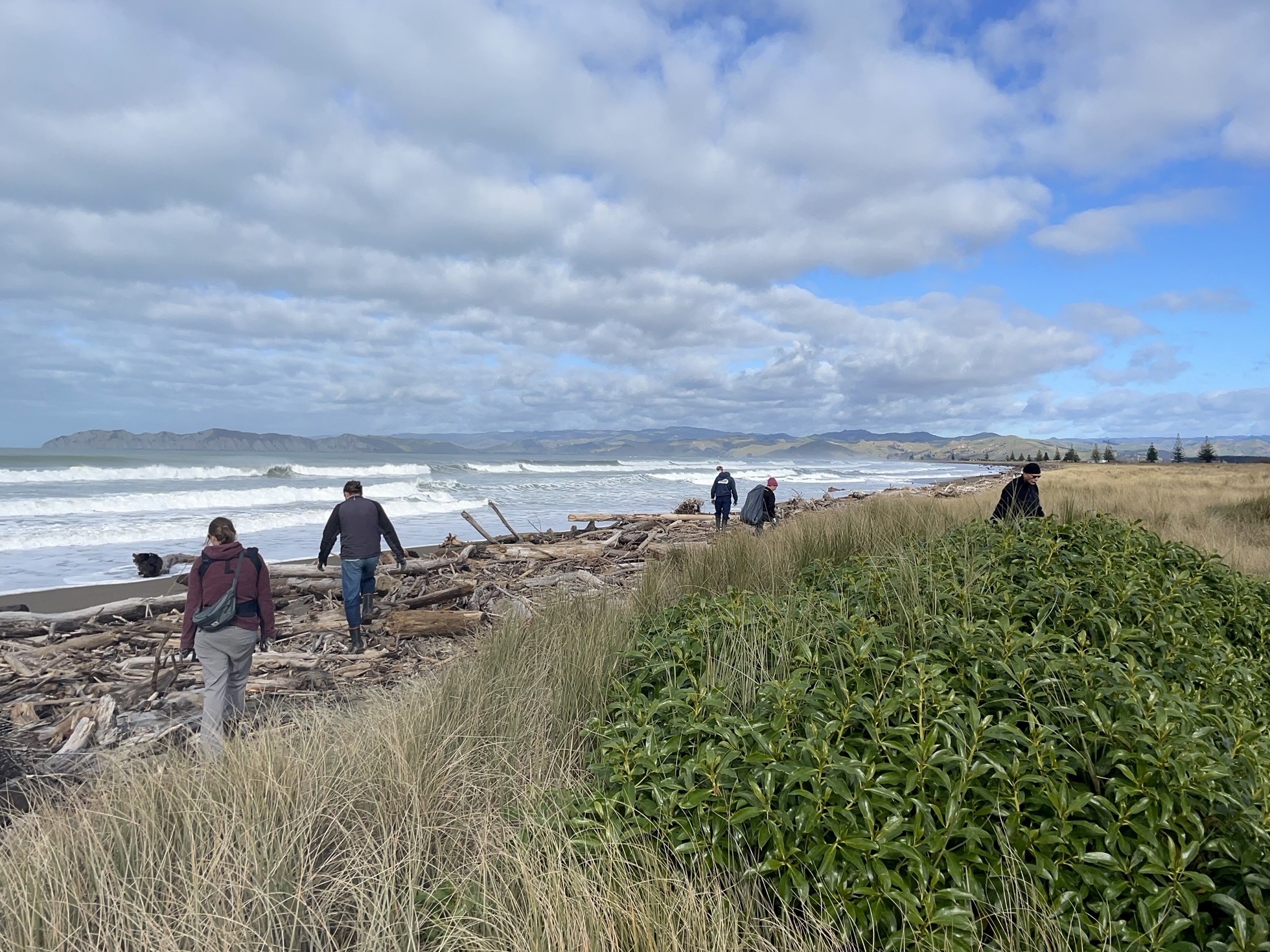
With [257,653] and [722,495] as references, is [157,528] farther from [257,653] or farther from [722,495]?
[722,495]

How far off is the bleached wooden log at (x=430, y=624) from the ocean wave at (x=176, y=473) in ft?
118

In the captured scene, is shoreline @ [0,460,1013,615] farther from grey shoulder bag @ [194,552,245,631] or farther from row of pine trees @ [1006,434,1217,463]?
row of pine trees @ [1006,434,1217,463]

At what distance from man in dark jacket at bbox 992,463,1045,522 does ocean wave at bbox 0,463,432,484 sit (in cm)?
3954

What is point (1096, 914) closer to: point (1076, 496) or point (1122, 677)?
point (1122, 677)

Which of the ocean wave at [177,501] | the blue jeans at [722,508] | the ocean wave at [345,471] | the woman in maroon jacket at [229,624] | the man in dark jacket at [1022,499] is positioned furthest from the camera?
the ocean wave at [345,471]

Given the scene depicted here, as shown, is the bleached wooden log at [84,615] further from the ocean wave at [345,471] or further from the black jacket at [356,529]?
the ocean wave at [345,471]

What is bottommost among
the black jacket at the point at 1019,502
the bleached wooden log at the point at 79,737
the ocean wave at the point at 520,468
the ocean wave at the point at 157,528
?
the bleached wooden log at the point at 79,737

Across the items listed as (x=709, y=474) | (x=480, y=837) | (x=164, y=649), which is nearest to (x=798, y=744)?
(x=480, y=837)

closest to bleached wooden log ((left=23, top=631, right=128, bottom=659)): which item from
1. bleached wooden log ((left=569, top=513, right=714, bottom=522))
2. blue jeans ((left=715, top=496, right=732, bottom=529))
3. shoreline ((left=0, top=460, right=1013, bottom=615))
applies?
shoreline ((left=0, top=460, right=1013, bottom=615))

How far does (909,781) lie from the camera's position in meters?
2.55

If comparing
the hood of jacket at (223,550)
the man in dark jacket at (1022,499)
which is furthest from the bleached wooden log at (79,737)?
the man in dark jacket at (1022,499)

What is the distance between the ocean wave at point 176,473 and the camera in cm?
4469

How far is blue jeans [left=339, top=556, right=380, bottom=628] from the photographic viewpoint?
30.1 feet

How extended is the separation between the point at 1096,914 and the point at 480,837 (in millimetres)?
2332
